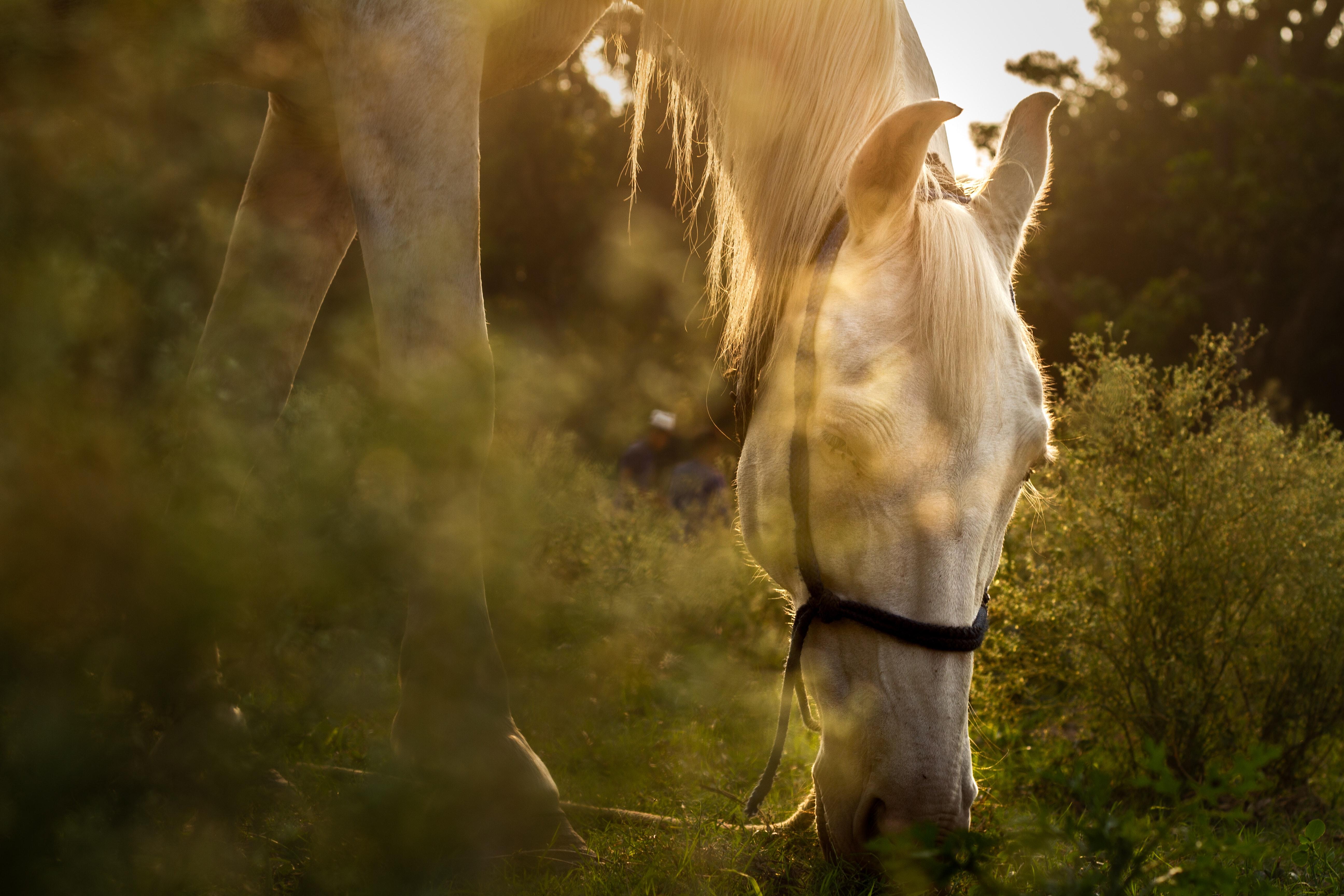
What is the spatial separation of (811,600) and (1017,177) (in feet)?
3.85

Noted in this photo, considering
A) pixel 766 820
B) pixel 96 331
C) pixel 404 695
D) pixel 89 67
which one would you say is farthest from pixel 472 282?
pixel 766 820

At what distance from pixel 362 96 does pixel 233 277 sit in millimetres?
971

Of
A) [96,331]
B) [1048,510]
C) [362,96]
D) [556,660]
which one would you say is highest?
[362,96]

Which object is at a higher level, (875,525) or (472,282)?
(472,282)

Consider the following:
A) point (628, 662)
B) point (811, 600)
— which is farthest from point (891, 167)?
point (628, 662)

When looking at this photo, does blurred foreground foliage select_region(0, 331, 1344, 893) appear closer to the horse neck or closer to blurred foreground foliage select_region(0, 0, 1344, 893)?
blurred foreground foliage select_region(0, 0, 1344, 893)

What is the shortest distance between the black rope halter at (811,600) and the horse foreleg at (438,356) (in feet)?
1.80

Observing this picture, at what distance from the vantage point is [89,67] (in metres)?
2.02

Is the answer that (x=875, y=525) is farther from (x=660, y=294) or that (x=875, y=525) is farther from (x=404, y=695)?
(x=660, y=294)

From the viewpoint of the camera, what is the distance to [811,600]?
1.82 m

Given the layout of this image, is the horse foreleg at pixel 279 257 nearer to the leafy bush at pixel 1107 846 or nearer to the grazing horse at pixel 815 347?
the grazing horse at pixel 815 347

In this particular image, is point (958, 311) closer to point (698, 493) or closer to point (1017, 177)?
point (1017, 177)

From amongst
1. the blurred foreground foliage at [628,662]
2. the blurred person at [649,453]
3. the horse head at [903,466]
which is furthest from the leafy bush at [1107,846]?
the blurred person at [649,453]

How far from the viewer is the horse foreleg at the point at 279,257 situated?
2.48m
